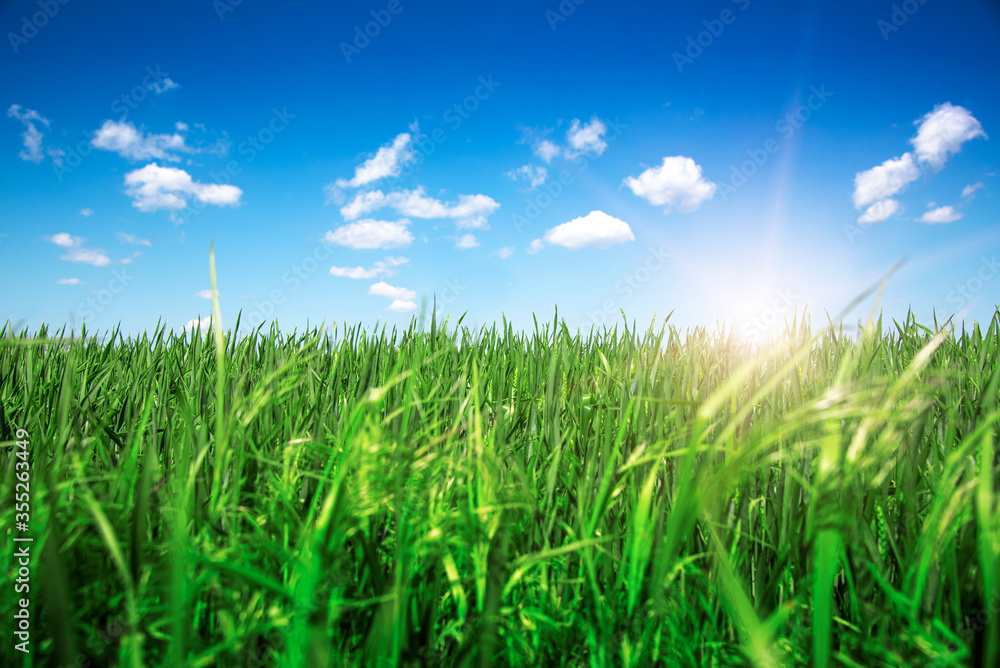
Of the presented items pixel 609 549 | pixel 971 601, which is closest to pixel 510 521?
pixel 609 549

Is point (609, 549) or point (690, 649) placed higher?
point (609, 549)

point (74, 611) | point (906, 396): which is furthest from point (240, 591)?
point (906, 396)

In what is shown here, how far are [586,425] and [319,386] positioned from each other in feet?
3.57

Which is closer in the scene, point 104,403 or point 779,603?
point 779,603

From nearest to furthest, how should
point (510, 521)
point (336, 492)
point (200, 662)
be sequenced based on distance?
point (200, 662), point (336, 492), point (510, 521)

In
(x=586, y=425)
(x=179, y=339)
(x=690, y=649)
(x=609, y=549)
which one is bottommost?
(x=690, y=649)

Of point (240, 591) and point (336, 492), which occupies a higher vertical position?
point (336, 492)

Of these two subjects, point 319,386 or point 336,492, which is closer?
point 336,492

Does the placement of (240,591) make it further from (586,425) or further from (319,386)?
(319,386)

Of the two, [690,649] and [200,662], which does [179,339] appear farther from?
[690,649]

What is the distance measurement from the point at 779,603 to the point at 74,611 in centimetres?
129

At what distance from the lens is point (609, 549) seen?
1.12m

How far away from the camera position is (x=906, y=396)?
2045 mm

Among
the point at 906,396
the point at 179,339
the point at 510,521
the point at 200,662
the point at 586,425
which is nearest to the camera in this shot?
the point at 200,662
